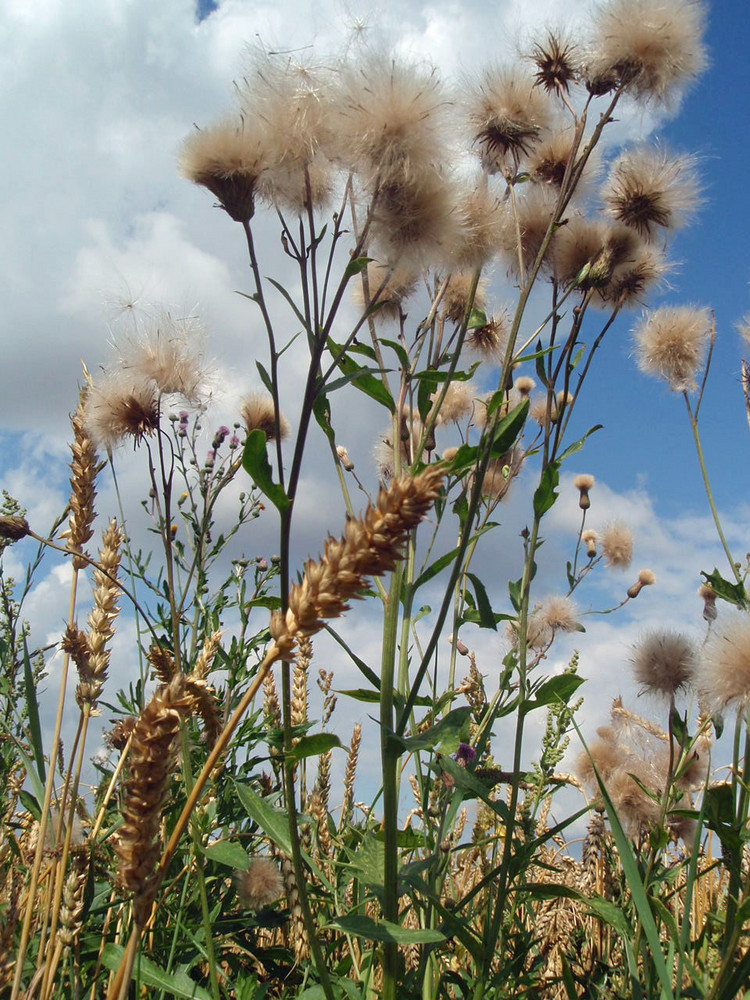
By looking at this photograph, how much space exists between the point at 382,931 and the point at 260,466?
0.90 metres

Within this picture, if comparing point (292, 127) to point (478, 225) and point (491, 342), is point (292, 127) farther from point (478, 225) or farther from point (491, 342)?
point (491, 342)

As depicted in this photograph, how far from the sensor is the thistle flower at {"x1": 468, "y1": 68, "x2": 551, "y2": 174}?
102 inches

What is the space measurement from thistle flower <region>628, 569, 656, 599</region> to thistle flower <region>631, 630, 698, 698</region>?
Answer: 2.94 feet

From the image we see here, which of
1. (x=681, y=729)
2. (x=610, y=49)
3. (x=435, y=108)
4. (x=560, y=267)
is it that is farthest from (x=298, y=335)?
(x=681, y=729)

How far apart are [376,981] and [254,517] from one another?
1.99m

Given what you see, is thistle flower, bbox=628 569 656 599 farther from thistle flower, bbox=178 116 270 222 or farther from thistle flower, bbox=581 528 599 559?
thistle flower, bbox=178 116 270 222

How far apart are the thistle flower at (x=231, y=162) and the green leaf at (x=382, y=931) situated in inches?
61.0

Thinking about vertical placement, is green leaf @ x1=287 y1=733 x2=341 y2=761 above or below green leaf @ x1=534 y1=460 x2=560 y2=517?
below

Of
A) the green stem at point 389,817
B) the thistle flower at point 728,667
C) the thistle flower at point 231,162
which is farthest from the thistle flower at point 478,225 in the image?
the thistle flower at point 728,667

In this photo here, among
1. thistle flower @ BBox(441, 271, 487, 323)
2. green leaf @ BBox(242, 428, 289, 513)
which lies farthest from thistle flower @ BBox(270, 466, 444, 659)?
thistle flower @ BBox(441, 271, 487, 323)

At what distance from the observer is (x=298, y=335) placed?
73.0 inches

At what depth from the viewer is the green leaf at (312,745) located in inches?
65.1

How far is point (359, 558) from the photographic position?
0.79m

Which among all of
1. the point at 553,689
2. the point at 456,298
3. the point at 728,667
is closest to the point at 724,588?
the point at 728,667
